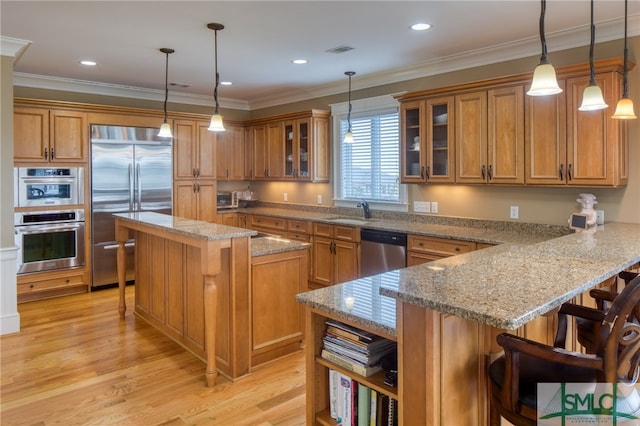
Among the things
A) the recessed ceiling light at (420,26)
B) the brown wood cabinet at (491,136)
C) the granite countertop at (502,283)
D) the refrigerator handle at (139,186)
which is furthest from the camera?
the refrigerator handle at (139,186)

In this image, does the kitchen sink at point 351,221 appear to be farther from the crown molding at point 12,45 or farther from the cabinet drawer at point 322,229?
the crown molding at point 12,45

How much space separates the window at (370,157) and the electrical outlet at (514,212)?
48.8 inches

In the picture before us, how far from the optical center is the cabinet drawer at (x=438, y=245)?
3.85 metres

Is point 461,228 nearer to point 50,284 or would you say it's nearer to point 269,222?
point 269,222

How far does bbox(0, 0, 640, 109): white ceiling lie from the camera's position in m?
3.15

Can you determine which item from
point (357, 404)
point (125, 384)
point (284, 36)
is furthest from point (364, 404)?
point (284, 36)

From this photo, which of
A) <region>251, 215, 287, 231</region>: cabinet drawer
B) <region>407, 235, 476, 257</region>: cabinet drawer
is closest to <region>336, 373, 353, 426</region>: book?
<region>407, 235, 476, 257</region>: cabinet drawer

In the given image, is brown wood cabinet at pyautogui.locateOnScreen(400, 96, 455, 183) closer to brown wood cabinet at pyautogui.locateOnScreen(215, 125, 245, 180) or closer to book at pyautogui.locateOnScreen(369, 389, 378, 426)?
book at pyautogui.locateOnScreen(369, 389, 378, 426)

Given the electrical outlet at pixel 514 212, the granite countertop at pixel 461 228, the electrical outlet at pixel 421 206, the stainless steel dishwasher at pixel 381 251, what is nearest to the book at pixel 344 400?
the granite countertop at pixel 461 228

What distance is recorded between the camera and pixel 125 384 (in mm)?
3010

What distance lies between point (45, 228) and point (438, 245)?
437cm

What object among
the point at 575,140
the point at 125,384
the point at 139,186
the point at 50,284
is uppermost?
the point at 575,140

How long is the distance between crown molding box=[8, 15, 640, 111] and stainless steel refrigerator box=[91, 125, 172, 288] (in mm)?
731

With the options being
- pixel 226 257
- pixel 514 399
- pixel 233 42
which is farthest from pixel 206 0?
pixel 514 399
